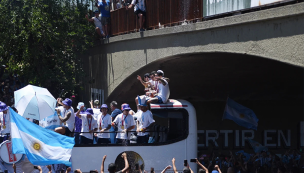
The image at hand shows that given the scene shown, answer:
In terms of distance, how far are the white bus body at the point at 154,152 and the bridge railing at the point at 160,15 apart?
9.29ft

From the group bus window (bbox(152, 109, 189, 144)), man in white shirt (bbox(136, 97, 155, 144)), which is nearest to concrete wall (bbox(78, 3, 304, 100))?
bus window (bbox(152, 109, 189, 144))

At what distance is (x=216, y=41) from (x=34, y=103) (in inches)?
191

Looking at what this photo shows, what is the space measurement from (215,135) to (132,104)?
3557 millimetres

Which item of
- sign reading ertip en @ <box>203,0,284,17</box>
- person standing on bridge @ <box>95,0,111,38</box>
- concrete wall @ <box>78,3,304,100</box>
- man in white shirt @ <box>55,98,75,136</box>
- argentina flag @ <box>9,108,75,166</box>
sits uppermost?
person standing on bridge @ <box>95,0,111,38</box>

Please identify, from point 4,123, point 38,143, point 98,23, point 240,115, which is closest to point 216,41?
point 240,115

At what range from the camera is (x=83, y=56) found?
21.1m

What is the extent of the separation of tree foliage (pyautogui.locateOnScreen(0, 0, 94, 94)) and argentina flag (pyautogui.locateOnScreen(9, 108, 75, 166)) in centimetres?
850

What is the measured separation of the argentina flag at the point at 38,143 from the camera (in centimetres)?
965

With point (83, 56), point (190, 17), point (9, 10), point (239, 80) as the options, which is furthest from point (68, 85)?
point (190, 17)

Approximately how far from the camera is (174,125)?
1073cm

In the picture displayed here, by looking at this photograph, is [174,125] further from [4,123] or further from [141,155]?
[4,123]

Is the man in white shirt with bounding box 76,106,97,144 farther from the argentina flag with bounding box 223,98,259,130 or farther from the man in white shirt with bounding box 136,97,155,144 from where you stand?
the argentina flag with bounding box 223,98,259,130

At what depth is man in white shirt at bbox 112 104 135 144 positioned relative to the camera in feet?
35.4

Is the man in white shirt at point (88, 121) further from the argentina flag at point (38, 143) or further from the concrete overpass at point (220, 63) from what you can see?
the concrete overpass at point (220, 63)
